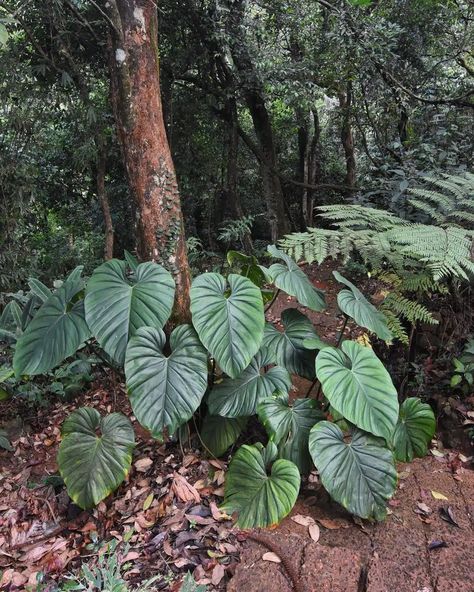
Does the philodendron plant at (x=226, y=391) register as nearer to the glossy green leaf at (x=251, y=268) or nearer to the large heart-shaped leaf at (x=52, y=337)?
the large heart-shaped leaf at (x=52, y=337)

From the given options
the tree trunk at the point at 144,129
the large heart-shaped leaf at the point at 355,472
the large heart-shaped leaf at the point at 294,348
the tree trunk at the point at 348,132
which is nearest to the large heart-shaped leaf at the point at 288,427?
the large heart-shaped leaf at the point at 355,472

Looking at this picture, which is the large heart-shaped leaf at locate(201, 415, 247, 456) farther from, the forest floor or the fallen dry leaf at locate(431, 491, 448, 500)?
the fallen dry leaf at locate(431, 491, 448, 500)

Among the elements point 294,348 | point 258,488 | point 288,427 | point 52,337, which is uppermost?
point 52,337

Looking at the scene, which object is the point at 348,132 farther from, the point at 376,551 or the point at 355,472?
the point at 376,551

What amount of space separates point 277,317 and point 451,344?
Answer: 64.1 inches

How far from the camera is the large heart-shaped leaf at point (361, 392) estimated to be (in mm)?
1731

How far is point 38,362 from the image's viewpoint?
1797mm

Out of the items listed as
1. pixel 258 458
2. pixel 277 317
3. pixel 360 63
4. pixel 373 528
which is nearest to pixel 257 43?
pixel 360 63

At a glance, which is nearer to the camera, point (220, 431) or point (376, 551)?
point (376, 551)

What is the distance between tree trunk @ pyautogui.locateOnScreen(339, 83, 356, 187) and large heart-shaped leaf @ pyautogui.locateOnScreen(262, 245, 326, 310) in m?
3.42

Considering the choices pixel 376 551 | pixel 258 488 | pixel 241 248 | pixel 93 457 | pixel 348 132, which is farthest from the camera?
pixel 241 248

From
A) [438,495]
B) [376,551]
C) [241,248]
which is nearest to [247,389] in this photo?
[376,551]

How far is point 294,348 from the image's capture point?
211 centimetres

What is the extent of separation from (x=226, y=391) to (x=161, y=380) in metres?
0.33
